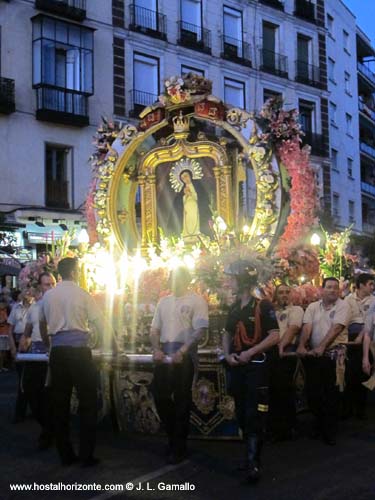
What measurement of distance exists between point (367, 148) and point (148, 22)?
20730 mm

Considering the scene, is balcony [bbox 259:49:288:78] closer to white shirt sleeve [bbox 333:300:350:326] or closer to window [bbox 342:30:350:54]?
window [bbox 342:30:350:54]

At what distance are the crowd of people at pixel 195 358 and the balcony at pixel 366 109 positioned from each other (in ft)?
119

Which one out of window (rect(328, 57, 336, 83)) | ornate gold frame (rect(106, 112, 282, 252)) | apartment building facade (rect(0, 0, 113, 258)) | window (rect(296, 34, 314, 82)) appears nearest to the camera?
ornate gold frame (rect(106, 112, 282, 252))

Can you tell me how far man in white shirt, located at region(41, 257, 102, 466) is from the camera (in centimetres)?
647

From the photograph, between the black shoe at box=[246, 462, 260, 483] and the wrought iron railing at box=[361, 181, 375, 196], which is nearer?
the black shoe at box=[246, 462, 260, 483]

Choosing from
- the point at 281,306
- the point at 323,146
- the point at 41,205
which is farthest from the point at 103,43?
the point at 281,306

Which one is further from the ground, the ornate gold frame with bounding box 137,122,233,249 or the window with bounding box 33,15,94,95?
the window with bounding box 33,15,94,95

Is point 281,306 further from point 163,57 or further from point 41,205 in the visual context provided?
point 163,57

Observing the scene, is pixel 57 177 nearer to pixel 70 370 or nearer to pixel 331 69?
pixel 70 370

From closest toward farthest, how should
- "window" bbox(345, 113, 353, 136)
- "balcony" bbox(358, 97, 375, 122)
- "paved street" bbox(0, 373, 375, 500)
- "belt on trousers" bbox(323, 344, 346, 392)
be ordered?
1. "paved street" bbox(0, 373, 375, 500)
2. "belt on trousers" bbox(323, 344, 346, 392)
3. "window" bbox(345, 113, 353, 136)
4. "balcony" bbox(358, 97, 375, 122)

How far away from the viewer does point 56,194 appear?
24.0 m

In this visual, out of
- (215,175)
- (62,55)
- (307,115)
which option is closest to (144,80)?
(62,55)

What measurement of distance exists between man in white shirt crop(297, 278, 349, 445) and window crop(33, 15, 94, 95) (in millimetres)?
17786

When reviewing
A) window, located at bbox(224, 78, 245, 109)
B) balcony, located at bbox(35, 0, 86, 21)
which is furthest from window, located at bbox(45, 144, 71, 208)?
window, located at bbox(224, 78, 245, 109)
